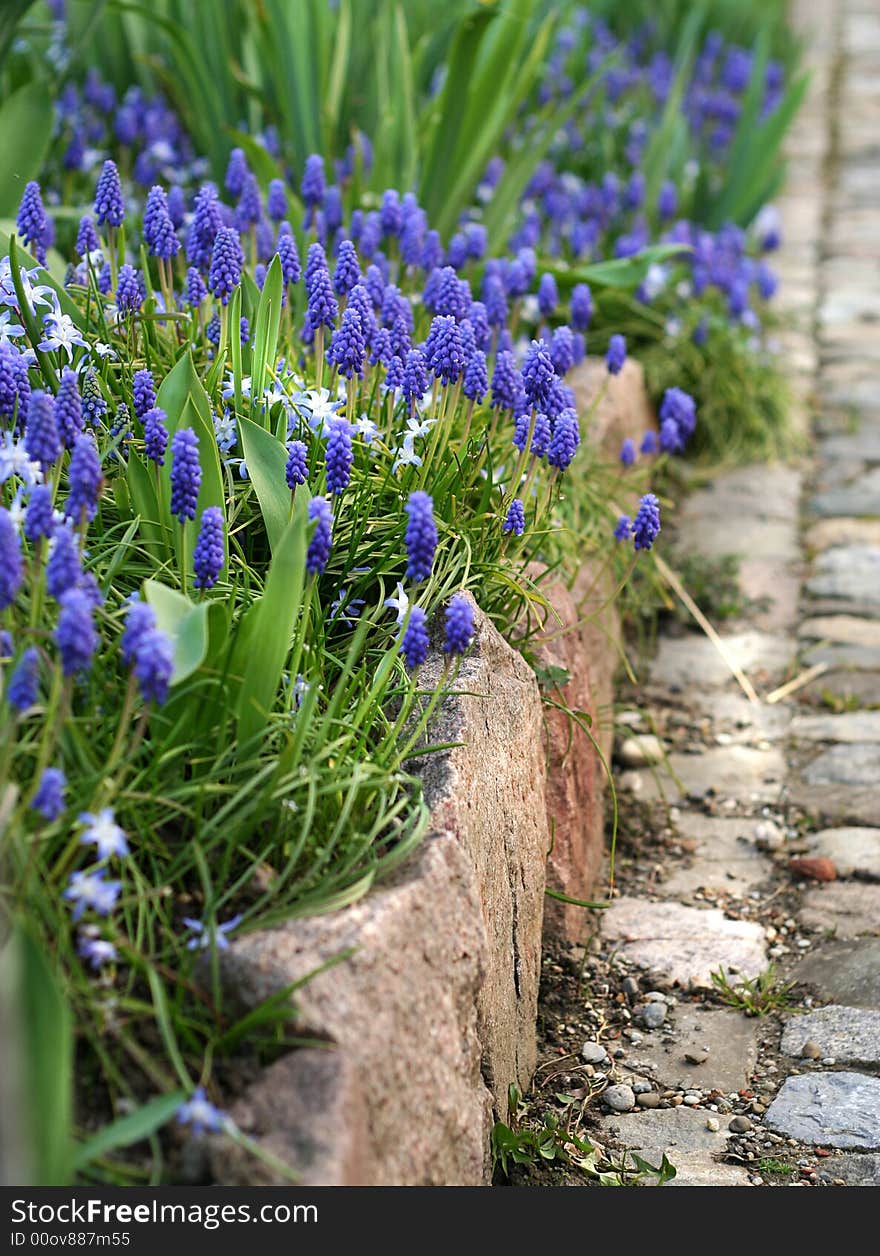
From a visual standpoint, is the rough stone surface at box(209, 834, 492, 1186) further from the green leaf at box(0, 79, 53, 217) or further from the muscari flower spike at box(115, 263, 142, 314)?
the green leaf at box(0, 79, 53, 217)

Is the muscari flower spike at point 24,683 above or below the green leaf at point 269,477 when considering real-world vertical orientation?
below

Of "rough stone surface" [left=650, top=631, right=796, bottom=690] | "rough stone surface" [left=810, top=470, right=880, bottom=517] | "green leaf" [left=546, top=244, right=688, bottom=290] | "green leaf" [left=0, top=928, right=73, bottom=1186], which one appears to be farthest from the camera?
"rough stone surface" [left=810, top=470, right=880, bottom=517]

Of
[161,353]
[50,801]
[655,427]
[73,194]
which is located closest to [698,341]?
[655,427]

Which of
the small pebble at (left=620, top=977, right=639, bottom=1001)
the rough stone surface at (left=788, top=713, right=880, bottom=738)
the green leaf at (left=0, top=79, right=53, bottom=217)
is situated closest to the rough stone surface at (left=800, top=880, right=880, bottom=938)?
the small pebble at (left=620, top=977, right=639, bottom=1001)

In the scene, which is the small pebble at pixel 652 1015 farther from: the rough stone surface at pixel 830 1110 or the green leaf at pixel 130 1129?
the green leaf at pixel 130 1129

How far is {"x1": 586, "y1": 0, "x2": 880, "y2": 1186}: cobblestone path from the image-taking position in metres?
2.15

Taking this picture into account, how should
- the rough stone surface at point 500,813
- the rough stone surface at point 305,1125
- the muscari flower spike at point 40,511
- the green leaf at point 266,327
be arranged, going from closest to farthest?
1. the rough stone surface at point 305,1125
2. the muscari flower spike at point 40,511
3. the rough stone surface at point 500,813
4. the green leaf at point 266,327

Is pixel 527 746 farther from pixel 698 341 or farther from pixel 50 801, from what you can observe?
pixel 698 341

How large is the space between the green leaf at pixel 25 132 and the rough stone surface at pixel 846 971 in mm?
2220

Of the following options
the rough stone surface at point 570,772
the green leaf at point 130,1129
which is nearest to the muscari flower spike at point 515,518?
the rough stone surface at point 570,772

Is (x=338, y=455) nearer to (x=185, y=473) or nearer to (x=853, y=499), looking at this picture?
(x=185, y=473)

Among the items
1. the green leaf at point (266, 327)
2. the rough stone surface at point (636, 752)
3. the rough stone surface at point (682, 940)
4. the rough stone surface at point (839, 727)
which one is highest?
the green leaf at point (266, 327)

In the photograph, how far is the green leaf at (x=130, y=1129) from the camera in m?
1.37

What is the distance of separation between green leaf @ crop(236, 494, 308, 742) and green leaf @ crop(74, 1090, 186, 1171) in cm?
49
